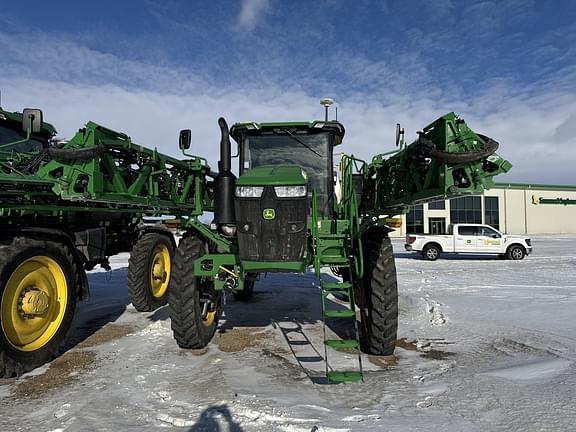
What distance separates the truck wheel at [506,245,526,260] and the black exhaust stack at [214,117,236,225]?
52.2 ft

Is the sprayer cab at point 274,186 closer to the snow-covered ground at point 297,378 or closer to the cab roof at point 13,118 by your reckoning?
the snow-covered ground at point 297,378

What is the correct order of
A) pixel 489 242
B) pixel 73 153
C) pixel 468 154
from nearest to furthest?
pixel 468 154
pixel 73 153
pixel 489 242

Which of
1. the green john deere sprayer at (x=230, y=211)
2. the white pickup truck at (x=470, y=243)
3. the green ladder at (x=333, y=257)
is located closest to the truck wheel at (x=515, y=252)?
the white pickup truck at (x=470, y=243)

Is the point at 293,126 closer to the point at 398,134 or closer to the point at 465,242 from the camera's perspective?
the point at 398,134

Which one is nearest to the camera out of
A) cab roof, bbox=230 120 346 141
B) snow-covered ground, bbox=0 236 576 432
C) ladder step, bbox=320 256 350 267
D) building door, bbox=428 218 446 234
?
snow-covered ground, bbox=0 236 576 432

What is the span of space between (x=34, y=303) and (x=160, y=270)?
3458 mm

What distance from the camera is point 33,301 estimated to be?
4180 millimetres

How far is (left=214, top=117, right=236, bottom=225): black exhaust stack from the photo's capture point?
A: 4.79m

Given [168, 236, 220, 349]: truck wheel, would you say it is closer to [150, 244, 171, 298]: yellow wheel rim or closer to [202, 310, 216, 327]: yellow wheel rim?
[202, 310, 216, 327]: yellow wheel rim

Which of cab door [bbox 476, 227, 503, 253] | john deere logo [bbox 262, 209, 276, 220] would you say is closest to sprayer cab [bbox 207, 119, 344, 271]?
john deere logo [bbox 262, 209, 276, 220]

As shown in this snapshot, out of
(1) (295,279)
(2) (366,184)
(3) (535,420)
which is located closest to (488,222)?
(1) (295,279)

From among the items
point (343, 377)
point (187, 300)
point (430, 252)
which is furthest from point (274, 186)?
point (430, 252)

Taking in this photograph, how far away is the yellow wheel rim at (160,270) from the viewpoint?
24.2 ft

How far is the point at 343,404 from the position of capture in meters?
3.23
